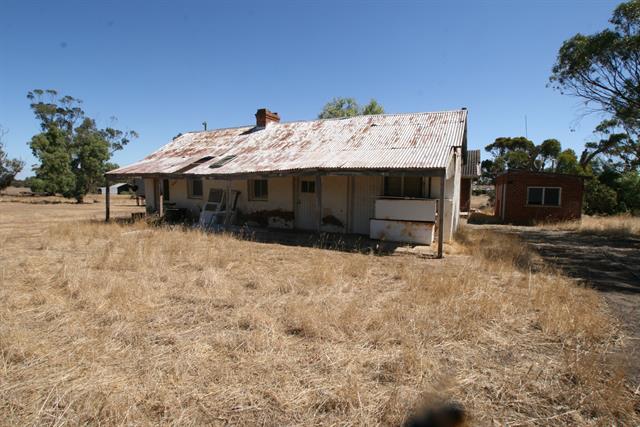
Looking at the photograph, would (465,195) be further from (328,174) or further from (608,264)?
(328,174)

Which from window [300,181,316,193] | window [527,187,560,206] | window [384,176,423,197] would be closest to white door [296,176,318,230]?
window [300,181,316,193]

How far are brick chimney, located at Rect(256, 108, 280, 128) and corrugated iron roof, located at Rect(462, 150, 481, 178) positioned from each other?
1099 centimetres

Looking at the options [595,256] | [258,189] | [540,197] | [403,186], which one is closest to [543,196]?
[540,197]

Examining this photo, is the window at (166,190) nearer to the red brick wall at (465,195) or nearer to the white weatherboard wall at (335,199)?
the white weatherboard wall at (335,199)

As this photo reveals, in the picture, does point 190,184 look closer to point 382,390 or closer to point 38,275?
point 38,275

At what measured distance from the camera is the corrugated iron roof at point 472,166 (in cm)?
2200

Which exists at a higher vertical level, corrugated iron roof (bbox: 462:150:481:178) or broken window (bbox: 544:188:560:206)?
corrugated iron roof (bbox: 462:150:481:178)

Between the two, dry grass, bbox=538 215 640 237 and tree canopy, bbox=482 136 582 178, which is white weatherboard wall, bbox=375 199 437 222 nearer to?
dry grass, bbox=538 215 640 237

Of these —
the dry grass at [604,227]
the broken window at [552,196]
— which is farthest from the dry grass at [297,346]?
the broken window at [552,196]

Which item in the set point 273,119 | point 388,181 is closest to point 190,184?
point 273,119

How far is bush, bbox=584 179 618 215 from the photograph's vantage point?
74.7 feet

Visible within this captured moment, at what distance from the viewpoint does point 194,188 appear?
1603 centimetres

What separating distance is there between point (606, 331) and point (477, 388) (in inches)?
95.6

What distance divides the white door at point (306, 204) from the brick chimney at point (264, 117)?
499 centimetres
